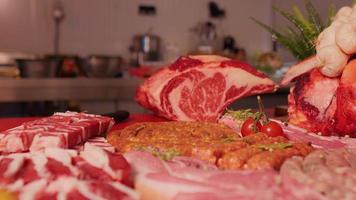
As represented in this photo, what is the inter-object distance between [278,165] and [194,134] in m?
0.42

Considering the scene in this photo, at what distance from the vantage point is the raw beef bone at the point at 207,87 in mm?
1968

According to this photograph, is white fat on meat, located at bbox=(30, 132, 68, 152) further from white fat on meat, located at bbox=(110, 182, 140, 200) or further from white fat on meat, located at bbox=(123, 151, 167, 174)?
white fat on meat, located at bbox=(110, 182, 140, 200)

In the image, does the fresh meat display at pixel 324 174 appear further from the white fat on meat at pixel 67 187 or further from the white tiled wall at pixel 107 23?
the white tiled wall at pixel 107 23

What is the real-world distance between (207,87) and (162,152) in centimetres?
81

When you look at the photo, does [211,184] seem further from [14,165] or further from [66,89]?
[66,89]

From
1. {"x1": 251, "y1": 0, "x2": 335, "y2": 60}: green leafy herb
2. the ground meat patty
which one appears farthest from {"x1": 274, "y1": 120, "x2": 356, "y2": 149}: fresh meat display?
{"x1": 251, "y1": 0, "x2": 335, "y2": 60}: green leafy herb

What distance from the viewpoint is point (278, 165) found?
3.59ft

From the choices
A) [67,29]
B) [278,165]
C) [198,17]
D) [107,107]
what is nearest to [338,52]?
[278,165]

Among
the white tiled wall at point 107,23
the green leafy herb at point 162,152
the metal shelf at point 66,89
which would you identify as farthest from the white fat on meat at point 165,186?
the white tiled wall at point 107,23

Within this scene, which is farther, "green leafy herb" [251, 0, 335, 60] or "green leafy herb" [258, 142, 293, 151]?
"green leafy herb" [251, 0, 335, 60]

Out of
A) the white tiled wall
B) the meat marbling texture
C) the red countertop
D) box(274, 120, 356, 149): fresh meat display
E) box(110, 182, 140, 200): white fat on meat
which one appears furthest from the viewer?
the white tiled wall

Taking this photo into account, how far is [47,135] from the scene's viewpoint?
51.4 inches

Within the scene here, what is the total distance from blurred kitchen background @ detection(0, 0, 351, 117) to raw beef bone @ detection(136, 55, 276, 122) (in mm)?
1971

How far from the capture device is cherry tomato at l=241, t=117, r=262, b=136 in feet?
5.19
